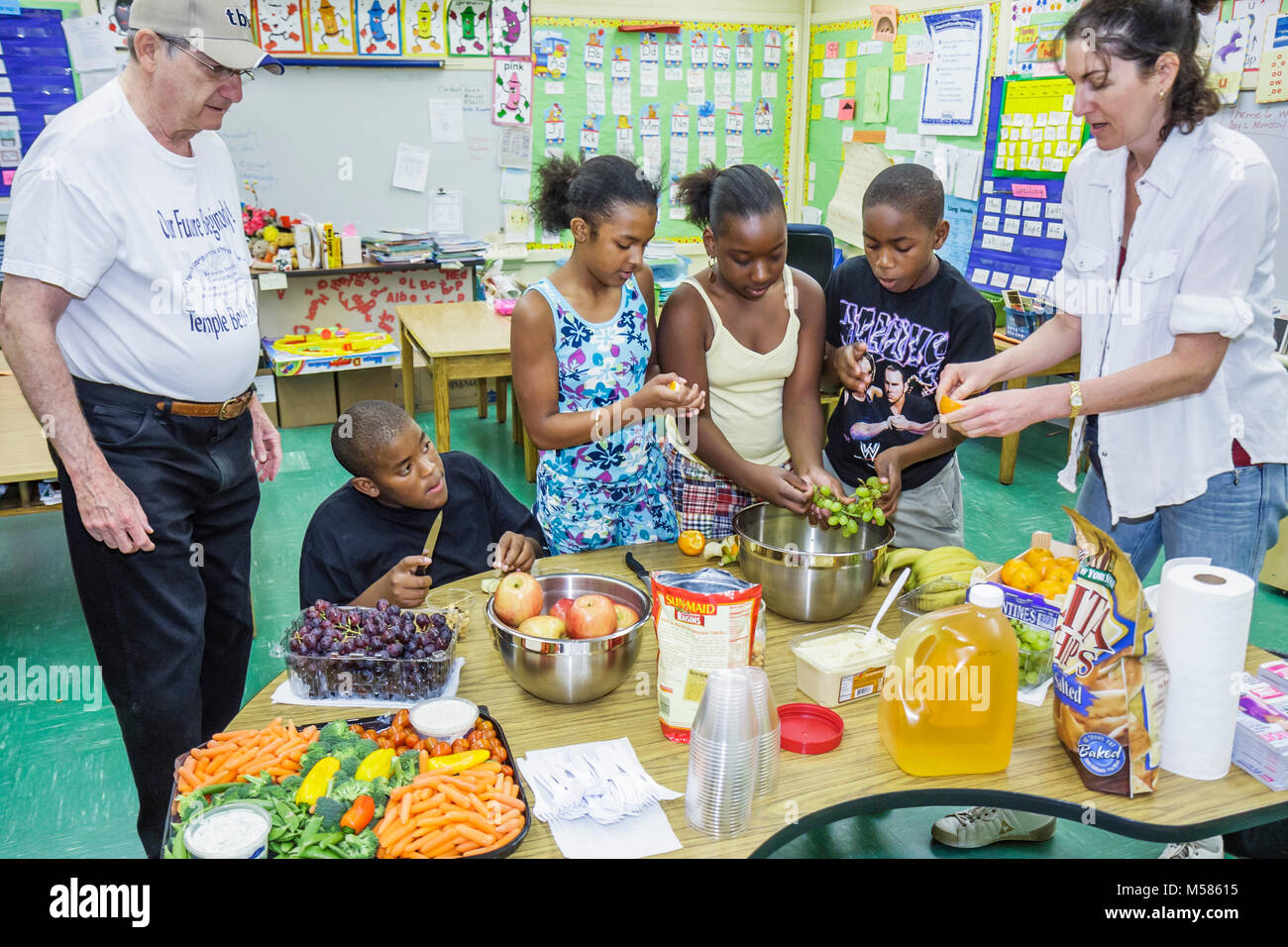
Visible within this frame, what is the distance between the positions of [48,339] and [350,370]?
4.37 m

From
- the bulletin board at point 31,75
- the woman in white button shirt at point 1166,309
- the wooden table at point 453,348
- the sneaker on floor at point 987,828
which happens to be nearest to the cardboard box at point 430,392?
the wooden table at point 453,348

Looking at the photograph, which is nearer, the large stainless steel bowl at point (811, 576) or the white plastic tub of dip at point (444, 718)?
the white plastic tub of dip at point (444, 718)

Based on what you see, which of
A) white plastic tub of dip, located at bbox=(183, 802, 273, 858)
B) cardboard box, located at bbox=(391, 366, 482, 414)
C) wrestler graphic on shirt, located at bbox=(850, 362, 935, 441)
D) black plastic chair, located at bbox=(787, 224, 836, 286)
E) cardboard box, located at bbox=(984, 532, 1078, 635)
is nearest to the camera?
white plastic tub of dip, located at bbox=(183, 802, 273, 858)

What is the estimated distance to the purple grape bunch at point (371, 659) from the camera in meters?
1.58

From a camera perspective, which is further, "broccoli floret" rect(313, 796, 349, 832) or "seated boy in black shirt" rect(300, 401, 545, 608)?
"seated boy in black shirt" rect(300, 401, 545, 608)

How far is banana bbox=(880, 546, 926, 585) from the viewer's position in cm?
203

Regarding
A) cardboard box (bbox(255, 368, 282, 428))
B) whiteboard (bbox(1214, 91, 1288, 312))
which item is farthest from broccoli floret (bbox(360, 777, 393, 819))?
cardboard box (bbox(255, 368, 282, 428))

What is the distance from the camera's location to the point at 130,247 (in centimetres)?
193

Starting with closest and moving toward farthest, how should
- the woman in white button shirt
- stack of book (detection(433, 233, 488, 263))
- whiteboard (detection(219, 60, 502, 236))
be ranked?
the woman in white button shirt
whiteboard (detection(219, 60, 502, 236))
stack of book (detection(433, 233, 488, 263))

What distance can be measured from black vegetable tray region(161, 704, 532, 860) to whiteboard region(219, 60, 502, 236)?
5072 mm

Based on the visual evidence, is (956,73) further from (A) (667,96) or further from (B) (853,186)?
(A) (667,96)

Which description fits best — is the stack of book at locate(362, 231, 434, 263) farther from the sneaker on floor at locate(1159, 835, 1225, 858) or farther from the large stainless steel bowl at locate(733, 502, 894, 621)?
the sneaker on floor at locate(1159, 835, 1225, 858)

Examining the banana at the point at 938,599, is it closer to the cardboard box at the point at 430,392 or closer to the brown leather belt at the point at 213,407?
the brown leather belt at the point at 213,407

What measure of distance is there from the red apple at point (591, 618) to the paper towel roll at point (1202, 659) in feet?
2.72
